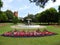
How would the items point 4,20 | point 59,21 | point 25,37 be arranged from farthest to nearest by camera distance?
point 4,20 → point 59,21 → point 25,37

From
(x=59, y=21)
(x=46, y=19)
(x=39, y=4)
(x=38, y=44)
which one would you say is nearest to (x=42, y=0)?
(x=39, y=4)

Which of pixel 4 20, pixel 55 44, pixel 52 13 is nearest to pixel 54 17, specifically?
→ pixel 52 13

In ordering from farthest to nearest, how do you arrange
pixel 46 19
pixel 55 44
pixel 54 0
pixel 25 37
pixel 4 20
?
pixel 4 20 → pixel 46 19 → pixel 25 37 → pixel 55 44 → pixel 54 0

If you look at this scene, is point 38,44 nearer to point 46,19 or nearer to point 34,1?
point 34,1

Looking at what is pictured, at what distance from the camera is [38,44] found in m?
15.4

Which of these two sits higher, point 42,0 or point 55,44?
point 42,0

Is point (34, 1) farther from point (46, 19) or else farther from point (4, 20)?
point (4, 20)

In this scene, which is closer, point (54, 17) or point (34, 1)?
point (34, 1)

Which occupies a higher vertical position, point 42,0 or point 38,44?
point 42,0

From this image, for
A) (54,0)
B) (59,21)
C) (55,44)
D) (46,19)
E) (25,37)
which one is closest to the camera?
(54,0)

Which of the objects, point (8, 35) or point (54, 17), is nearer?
point (8, 35)

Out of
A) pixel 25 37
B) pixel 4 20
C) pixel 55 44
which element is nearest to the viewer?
pixel 55 44

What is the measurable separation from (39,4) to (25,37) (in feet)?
27.2

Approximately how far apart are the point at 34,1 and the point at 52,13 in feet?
179
